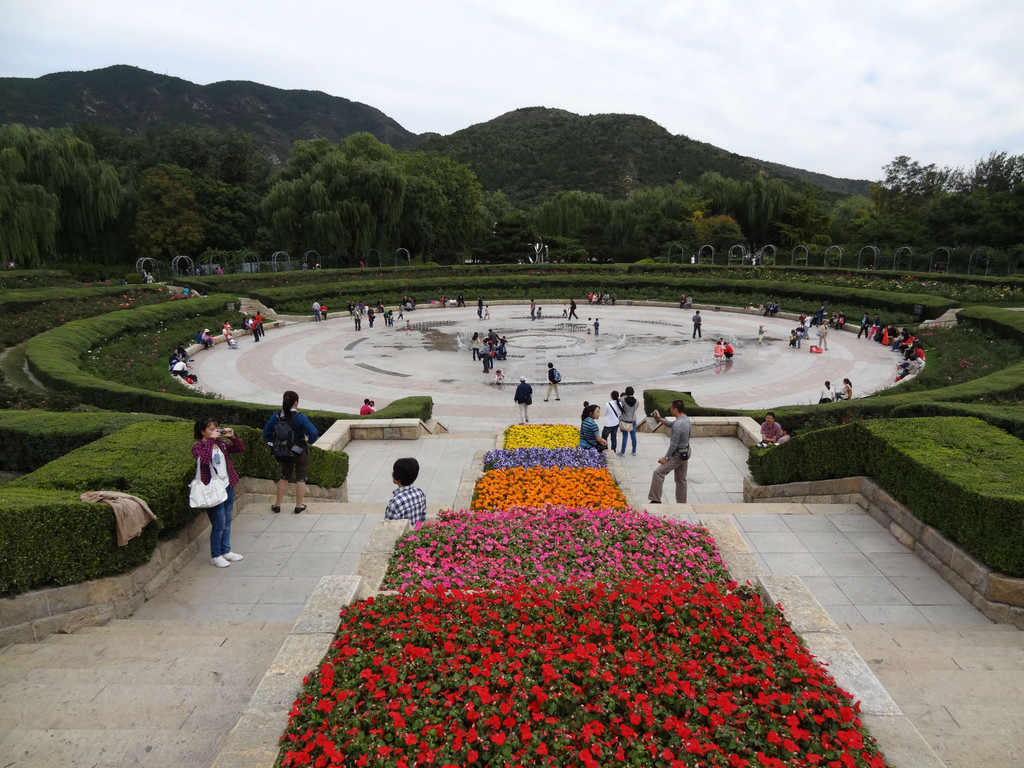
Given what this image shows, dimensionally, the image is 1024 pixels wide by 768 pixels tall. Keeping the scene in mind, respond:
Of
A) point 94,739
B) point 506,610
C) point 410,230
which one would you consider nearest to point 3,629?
point 94,739

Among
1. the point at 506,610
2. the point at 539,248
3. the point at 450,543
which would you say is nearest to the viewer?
the point at 506,610

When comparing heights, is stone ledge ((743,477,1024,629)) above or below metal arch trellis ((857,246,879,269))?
below

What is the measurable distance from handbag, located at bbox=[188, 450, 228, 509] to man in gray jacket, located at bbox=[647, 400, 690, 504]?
5960 mm

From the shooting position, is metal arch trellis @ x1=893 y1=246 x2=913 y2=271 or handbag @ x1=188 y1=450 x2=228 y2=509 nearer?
handbag @ x1=188 y1=450 x2=228 y2=509

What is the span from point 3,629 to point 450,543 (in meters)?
3.95

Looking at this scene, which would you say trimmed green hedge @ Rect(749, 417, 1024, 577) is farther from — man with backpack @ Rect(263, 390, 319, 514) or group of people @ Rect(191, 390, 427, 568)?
man with backpack @ Rect(263, 390, 319, 514)

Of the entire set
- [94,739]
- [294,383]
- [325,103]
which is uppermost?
[325,103]

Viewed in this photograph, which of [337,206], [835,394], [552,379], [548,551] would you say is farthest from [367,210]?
[548,551]

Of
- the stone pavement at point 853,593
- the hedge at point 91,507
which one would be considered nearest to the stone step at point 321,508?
the stone pavement at point 853,593

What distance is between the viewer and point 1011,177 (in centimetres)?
5791

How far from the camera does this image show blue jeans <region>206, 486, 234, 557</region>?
6.52m

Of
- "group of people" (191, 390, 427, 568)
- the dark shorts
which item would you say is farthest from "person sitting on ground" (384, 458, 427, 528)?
the dark shorts

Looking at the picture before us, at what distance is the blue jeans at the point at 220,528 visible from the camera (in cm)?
652

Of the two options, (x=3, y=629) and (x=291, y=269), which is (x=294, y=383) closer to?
(x=3, y=629)
